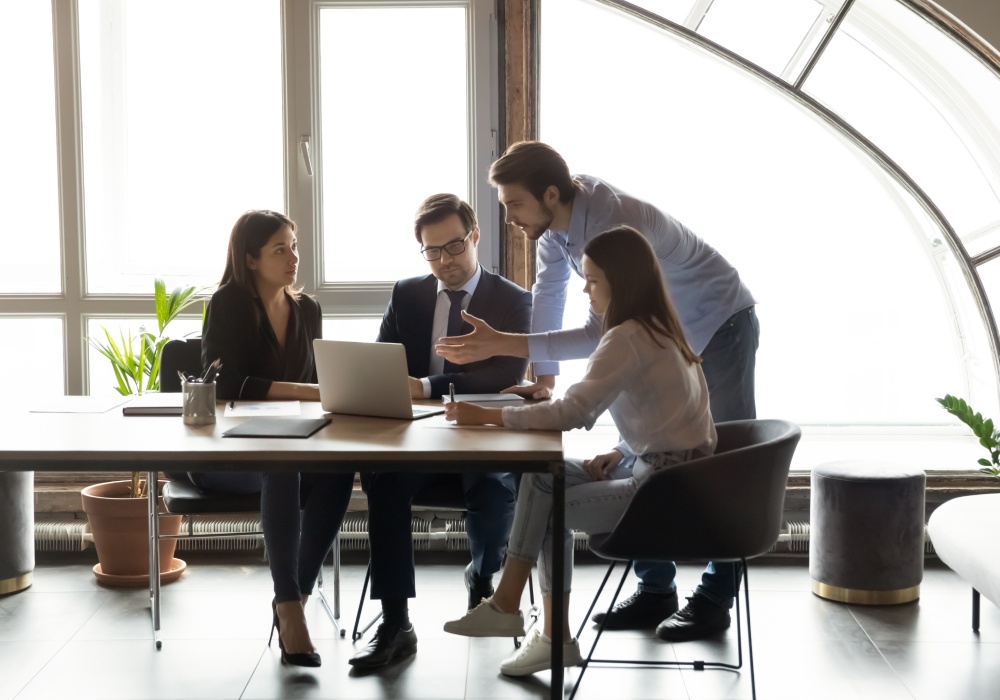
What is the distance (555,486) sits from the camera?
2350mm

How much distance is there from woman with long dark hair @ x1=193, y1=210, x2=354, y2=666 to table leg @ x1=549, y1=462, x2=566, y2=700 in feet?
2.77

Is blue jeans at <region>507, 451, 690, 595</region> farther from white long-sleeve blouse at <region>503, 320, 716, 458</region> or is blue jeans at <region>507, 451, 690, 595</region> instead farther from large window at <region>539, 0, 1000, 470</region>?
large window at <region>539, 0, 1000, 470</region>

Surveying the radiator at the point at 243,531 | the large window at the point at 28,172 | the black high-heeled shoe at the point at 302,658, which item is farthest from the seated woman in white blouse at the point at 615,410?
the large window at the point at 28,172

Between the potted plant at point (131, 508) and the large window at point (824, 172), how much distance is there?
1771mm

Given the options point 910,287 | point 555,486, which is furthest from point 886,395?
point 555,486

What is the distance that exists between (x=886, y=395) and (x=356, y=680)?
2.95 metres

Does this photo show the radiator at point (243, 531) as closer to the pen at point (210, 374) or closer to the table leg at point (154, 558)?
the table leg at point (154, 558)

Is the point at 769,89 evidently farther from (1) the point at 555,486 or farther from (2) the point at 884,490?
(1) the point at 555,486

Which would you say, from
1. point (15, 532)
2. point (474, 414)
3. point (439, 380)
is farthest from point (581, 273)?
point (15, 532)

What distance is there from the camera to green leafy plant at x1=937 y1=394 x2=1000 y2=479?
12.4 feet

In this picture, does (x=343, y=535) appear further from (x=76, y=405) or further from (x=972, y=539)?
(x=972, y=539)

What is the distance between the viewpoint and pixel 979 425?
3836mm

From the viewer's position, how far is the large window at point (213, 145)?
13.7 feet

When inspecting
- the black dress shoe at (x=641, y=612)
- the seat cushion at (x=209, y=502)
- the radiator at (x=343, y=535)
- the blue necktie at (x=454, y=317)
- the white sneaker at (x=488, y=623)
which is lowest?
the black dress shoe at (x=641, y=612)
